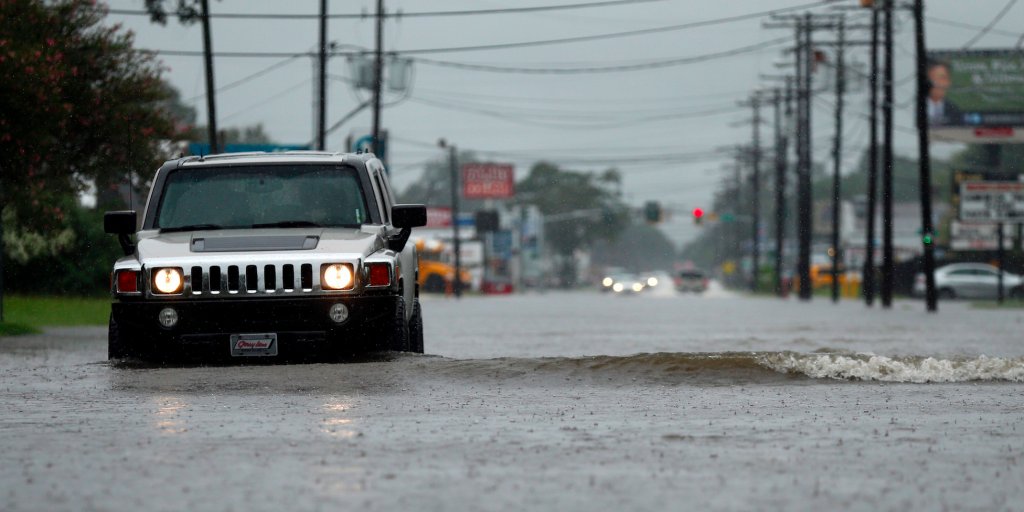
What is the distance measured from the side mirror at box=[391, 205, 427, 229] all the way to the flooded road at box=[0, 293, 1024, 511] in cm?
126

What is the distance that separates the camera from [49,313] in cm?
3136

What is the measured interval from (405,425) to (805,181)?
198 ft

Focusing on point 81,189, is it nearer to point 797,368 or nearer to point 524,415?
point 797,368

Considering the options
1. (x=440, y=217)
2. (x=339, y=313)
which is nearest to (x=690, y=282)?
(x=440, y=217)

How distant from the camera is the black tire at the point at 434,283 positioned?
85.6 m

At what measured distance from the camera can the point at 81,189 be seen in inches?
989

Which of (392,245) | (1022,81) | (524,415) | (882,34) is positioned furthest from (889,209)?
(524,415)

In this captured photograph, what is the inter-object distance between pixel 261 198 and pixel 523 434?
602 cm

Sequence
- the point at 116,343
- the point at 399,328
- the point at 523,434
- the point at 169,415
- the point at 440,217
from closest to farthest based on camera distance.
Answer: the point at 523,434 < the point at 169,415 < the point at 399,328 < the point at 116,343 < the point at 440,217

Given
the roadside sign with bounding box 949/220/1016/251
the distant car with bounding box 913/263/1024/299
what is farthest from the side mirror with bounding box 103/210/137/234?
the roadside sign with bounding box 949/220/1016/251

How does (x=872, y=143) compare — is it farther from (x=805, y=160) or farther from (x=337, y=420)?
(x=337, y=420)

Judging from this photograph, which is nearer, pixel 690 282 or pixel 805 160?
pixel 805 160

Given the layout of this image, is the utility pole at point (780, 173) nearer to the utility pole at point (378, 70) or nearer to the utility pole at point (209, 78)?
the utility pole at point (378, 70)

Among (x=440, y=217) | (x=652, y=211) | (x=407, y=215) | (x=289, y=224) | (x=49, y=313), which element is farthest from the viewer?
(x=440, y=217)
